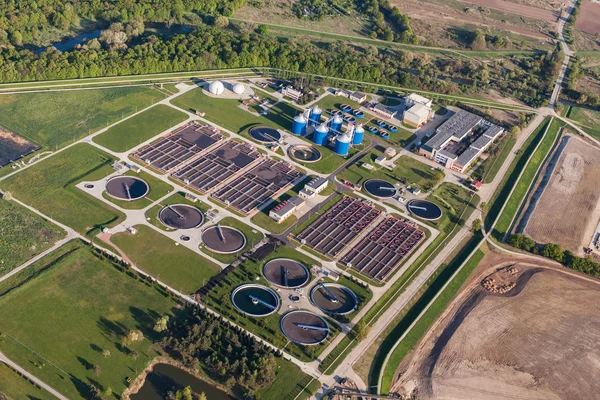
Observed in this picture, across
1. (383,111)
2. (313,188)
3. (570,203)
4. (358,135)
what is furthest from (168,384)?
(570,203)

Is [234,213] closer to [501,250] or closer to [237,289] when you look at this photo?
[237,289]

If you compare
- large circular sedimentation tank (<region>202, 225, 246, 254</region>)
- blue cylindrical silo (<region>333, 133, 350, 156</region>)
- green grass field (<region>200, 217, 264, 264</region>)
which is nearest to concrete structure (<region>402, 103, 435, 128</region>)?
blue cylindrical silo (<region>333, 133, 350, 156</region>)

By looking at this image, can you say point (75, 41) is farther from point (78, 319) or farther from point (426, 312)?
point (426, 312)

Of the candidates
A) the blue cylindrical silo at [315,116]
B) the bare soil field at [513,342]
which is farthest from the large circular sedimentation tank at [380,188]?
the bare soil field at [513,342]

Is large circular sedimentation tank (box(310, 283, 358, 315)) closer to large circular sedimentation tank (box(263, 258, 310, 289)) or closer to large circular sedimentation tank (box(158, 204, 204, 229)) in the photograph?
large circular sedimentation tank (box(263, 258, 310, 289))

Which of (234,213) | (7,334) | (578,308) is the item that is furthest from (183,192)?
(578,308)

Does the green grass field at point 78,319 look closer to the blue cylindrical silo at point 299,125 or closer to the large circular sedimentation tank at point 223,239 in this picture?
the large circular sedimentation tank at point 223,239
